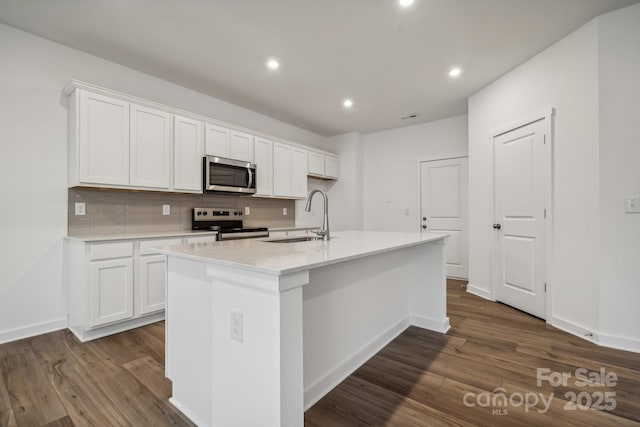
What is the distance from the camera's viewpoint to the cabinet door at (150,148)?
2.81 meters

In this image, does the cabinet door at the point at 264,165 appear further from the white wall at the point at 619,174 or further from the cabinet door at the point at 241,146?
the white wall at the point at 619,174

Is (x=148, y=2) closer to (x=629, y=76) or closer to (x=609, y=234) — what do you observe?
(x=629, y=76)

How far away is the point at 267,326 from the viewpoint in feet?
3.51

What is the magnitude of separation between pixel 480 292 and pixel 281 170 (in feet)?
10.4

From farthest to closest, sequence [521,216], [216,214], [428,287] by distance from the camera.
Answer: [216,214] → [521,216] → [428,287]

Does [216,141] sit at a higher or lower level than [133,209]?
higher

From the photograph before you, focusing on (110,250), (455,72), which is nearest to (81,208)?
(110,250)

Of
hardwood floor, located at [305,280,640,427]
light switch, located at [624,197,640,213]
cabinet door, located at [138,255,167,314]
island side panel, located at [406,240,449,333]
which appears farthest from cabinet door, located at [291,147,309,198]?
light switch, located at [624,197,640,213]

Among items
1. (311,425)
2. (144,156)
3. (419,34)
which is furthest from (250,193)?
(311,425)

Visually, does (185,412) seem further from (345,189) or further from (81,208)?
(345,189)

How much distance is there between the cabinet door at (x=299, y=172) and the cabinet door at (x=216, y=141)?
1.21 m

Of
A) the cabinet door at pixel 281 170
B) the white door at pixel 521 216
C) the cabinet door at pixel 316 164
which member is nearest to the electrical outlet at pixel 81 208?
the cabinet door at pixel 281 170

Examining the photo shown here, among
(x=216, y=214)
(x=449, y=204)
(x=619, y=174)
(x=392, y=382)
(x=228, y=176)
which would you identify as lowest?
(x=392, y=382)

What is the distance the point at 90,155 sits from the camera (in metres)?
2.54
